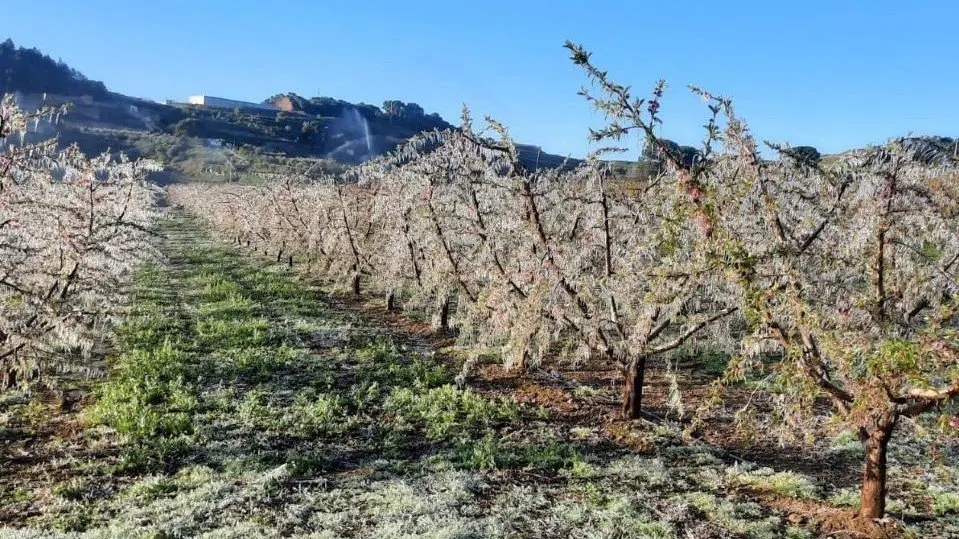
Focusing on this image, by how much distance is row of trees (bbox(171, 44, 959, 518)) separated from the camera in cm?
624

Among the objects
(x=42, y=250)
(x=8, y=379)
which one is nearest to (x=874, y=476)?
(x=42, y=250)

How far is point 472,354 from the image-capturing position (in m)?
12.6

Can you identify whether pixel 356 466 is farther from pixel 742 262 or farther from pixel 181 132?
pixel 181 132

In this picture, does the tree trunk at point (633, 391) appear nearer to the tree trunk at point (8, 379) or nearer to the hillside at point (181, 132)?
the tree trunk at point (8, 379)

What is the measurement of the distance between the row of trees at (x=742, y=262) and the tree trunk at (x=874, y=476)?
0.06ft

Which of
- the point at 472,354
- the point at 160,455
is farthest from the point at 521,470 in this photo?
the point at 160,455

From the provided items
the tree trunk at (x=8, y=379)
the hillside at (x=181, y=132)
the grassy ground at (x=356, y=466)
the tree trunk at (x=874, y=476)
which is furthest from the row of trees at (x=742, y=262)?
the hillside at (x=181, y=132)

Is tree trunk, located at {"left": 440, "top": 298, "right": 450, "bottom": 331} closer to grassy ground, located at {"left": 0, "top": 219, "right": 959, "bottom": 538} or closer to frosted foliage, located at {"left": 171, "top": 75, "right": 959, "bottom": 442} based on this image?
frosted foliage, located at {"left": 171, "top": 75, "right": 959, "bottom": 442}

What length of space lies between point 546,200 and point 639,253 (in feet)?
12.6

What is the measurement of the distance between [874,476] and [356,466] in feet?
24.2

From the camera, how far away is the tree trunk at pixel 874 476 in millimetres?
7039

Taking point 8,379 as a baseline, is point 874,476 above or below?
above

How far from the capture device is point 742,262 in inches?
247

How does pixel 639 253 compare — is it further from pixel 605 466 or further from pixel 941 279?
pixel 941 279
